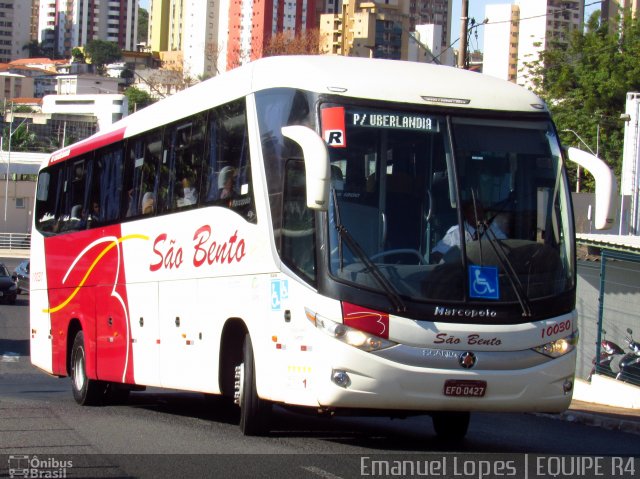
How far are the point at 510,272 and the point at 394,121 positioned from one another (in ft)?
5.26

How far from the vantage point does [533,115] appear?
10305mm

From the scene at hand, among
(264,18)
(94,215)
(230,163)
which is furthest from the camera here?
(264,18)

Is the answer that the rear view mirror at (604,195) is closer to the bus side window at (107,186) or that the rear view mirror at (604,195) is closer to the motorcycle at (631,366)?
the bus side window at (107,186)

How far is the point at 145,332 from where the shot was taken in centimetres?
1377

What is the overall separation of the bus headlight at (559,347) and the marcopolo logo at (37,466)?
393cm

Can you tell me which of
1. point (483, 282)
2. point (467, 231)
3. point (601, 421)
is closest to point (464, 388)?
point (483, 282)

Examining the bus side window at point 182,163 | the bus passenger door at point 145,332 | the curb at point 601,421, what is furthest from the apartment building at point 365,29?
the bus side window at point 182,163

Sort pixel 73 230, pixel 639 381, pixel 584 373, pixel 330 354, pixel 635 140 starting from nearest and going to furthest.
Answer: pixel 330 354
pixel 73 230
pixel 639 381
pixel 584 373
pixel 635 140

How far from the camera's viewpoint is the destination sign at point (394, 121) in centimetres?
982

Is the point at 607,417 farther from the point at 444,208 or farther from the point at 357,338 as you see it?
the point at 357,338

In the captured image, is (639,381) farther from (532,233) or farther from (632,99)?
(632,99)

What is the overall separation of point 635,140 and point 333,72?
2339 cm

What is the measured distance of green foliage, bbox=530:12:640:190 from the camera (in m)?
54.0

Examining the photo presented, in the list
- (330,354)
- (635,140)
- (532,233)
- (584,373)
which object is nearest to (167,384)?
(330,354)
